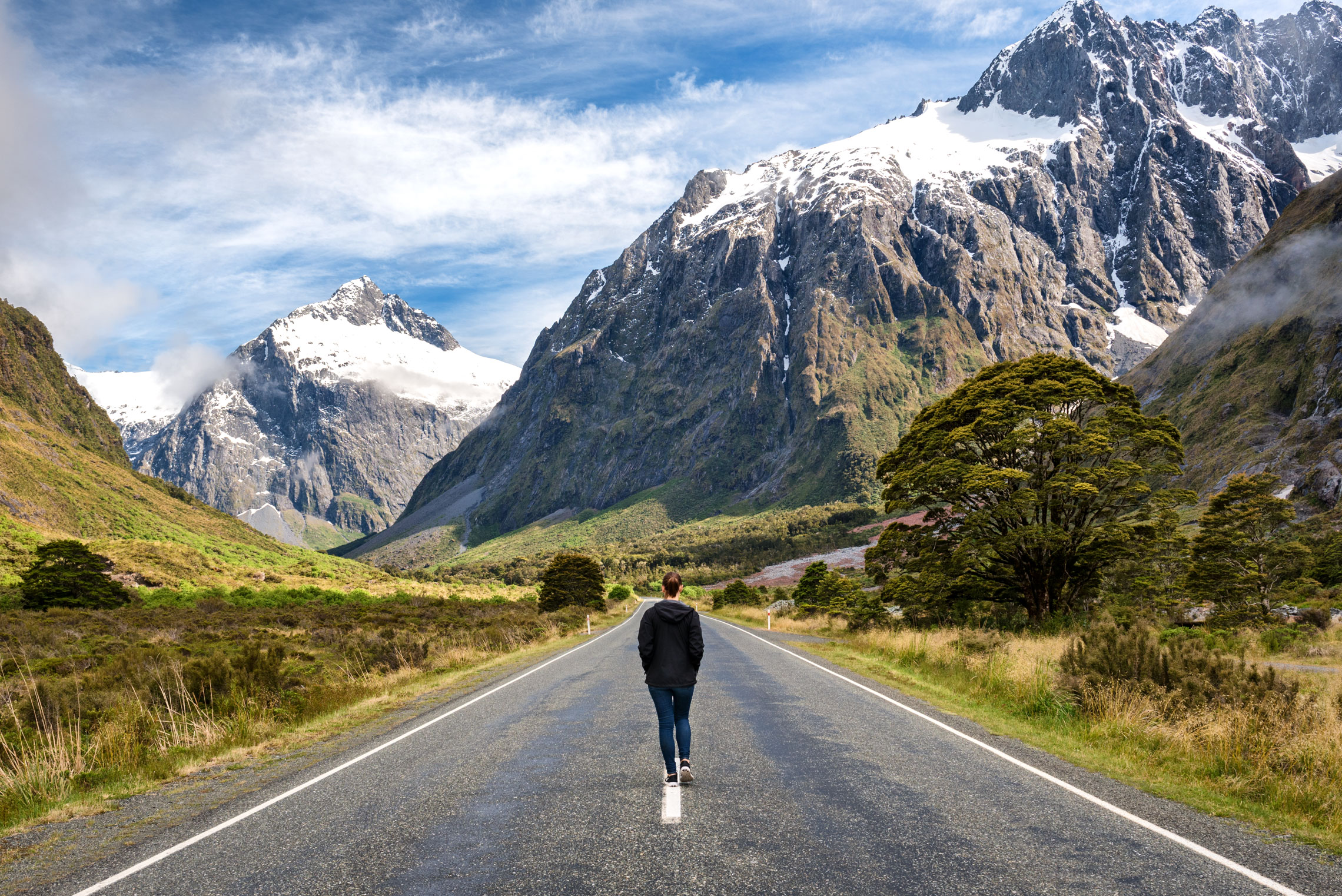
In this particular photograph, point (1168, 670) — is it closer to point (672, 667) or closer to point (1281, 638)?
point (672, 667)

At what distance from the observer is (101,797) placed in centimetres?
880

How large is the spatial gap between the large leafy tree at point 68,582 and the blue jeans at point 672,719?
1706 inches

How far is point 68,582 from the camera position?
40.0 metres

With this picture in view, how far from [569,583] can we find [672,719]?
58.1 m

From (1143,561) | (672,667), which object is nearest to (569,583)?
(1143,561)

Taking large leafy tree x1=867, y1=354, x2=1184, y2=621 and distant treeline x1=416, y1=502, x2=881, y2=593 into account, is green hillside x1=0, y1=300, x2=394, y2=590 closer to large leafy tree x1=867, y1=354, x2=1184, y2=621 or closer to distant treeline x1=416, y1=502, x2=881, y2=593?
distant treeline x1=416, y1=502, x2=881, y2=593

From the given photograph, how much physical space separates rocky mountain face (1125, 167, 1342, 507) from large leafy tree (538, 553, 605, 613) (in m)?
78.3

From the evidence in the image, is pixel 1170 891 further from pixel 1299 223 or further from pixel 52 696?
pixel 1299 223

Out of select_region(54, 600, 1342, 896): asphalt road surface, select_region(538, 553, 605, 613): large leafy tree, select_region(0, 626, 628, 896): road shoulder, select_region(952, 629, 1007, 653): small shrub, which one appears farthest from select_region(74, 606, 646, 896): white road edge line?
select_region(538, 553, 605, 613): large leafy tree

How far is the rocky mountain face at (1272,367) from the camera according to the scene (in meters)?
92.3

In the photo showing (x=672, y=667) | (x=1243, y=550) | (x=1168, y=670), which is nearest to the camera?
(x=672, y=667)

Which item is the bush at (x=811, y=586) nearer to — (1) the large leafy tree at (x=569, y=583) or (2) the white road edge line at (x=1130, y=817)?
(1) the large leafy tree at (x=569, y=583)

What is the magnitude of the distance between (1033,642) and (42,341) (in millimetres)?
171789

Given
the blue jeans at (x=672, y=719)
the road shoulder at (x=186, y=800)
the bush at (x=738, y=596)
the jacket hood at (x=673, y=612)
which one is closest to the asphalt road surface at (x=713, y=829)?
the road shoulder at (x=186, y=800)
